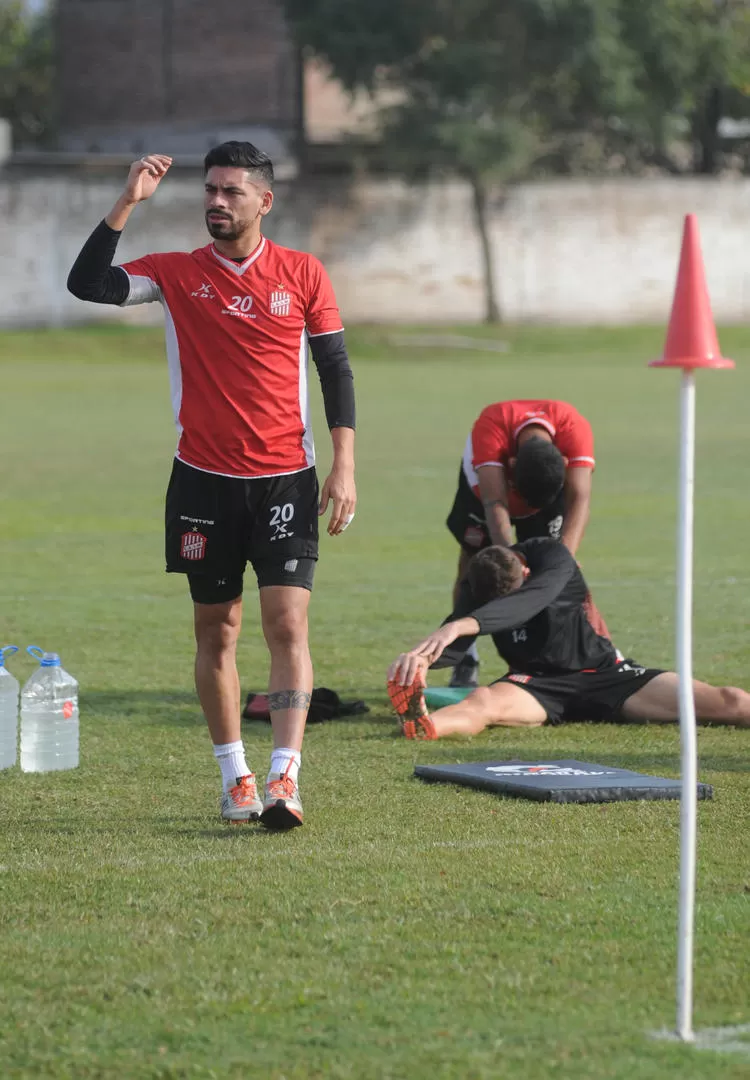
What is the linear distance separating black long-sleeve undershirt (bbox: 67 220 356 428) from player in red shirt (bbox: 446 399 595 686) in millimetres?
2728

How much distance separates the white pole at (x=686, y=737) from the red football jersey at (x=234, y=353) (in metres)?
2.47

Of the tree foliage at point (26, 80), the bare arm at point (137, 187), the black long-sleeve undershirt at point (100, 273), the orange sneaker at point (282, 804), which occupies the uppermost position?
the tree foliage at point (26, 80)

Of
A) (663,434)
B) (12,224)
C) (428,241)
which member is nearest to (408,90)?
(428,241)

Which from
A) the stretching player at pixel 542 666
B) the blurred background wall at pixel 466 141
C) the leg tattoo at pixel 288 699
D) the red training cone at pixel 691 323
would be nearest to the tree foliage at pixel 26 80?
the blurred background wall at pixel 466 141

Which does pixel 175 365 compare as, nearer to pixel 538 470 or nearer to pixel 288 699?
pixel 288 699

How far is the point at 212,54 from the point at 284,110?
11.2 ft

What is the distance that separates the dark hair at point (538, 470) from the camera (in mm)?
9055

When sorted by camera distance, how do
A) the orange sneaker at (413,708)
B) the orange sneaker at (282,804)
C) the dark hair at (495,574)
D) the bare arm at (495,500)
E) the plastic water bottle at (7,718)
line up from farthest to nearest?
the bare arm at (495,500), the dark hair at (495,574), the orange sneaker at (413,708), the plastic water bottle at (7,718), the orange sneaker at (282,804)

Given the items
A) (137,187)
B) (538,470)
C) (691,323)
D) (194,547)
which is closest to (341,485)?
(194,547)

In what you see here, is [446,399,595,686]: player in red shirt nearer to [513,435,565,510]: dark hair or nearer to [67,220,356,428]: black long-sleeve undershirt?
[513,435,565,510]: dark hair

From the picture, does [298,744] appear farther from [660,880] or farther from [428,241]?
[428,241]

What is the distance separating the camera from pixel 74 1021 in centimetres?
421

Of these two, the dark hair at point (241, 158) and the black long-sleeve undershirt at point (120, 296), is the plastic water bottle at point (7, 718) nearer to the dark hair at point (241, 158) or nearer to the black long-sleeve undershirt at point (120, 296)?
the black long-sleeve undershirt at point (120, 296)

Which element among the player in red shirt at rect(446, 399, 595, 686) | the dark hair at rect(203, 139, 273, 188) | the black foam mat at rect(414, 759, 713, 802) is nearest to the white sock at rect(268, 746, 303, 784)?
the black foam mat at rect(414, 759, 713, 802)
